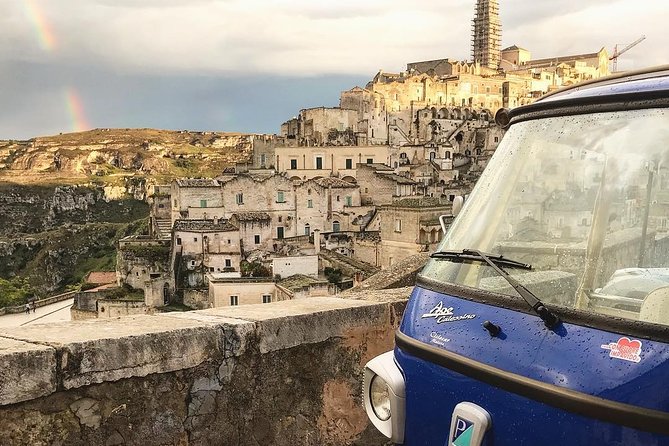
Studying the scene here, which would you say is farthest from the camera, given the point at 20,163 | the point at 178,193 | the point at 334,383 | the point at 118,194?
the point at 20,163

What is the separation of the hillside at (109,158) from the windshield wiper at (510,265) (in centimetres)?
9530

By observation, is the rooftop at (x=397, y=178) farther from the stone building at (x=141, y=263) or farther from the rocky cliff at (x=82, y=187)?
the rocky cliff at (x=82, y=187)

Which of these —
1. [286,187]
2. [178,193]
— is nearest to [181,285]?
[178,193]

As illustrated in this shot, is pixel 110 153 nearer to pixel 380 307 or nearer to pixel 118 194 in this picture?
pixel 118 194

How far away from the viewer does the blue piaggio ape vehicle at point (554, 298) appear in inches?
73.4

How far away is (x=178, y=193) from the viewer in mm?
48500

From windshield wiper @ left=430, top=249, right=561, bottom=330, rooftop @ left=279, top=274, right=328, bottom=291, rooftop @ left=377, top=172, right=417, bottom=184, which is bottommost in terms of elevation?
rooftop @ left=279, top=274, right=328, bottom=291

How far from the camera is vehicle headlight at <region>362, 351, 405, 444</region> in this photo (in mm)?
2510

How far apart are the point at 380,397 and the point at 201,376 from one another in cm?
125

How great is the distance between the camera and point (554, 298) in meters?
2.19

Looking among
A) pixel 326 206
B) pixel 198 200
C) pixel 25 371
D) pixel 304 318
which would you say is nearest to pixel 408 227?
pixel 326 206

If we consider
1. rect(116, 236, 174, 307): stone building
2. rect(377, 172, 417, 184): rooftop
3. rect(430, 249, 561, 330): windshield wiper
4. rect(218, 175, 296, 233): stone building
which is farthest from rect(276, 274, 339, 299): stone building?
rect(430, 249, 561, 330): windshield wiper

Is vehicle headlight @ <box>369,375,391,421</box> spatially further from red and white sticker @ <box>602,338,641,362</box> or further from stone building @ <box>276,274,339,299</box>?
stone building @ <box>276,274,339,299</box>

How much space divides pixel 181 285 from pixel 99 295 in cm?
517
